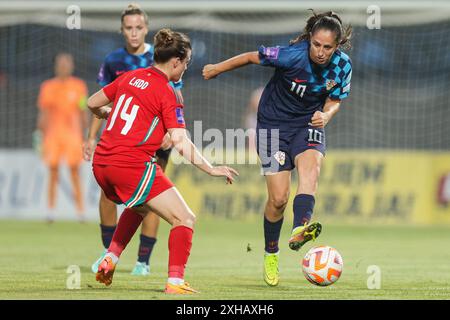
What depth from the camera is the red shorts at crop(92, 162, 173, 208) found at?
275 inches

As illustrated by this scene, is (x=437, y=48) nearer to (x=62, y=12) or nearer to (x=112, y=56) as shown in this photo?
(x=62, y=12)

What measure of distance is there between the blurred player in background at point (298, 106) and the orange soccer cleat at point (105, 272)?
1344mm

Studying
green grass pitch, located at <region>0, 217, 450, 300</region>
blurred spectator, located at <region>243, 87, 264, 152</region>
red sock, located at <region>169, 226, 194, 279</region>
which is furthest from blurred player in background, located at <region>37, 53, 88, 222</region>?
red sock, located at <region>169, 226, 194, 279</region>

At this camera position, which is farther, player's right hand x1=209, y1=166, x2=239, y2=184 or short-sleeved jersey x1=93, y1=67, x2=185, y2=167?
short-sleeved jersey x1=93, y1=67, x2=185, y2=167

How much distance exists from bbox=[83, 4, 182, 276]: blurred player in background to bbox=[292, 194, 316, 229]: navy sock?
1.50 m

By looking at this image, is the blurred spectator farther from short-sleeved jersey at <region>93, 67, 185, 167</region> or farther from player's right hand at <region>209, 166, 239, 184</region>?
player's right hand at <region>209, 166, 239, 184</region>

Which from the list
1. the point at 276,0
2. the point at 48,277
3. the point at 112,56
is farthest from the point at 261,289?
the point at 276,0

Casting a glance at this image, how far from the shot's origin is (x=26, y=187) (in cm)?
1609

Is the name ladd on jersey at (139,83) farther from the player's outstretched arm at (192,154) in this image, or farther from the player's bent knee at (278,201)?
the player's bent knee at (278,201)

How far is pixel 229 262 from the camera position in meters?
10.2

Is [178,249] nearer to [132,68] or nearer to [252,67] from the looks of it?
[132,68]

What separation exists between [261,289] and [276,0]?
9446 millimetres

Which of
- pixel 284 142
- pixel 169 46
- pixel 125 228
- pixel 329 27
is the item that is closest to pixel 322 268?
pixel 284 142

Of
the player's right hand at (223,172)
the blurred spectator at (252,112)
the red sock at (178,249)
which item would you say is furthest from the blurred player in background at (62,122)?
the player's right hand at (223,172)
